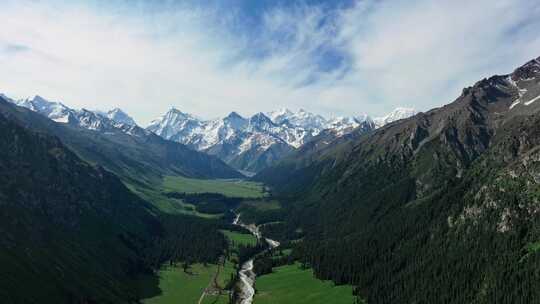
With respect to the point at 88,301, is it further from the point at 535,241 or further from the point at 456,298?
the point at 535,241

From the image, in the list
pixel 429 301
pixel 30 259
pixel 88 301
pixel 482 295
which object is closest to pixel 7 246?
pixel 30 259

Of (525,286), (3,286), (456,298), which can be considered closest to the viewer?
(3,286)

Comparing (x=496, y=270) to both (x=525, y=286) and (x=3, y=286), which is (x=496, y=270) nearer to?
(x=525, y=286)

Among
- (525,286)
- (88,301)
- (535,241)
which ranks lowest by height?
(88,301)

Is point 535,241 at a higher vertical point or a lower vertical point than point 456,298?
higher

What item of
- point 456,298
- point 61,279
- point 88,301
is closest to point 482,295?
point 456,298

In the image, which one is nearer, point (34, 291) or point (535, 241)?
point (34, 291)

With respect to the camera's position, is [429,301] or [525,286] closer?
[525,286]

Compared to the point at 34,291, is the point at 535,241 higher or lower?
higher

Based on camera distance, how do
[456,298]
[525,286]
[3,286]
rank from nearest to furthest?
[3,286]
[525,286]
[456,298]
